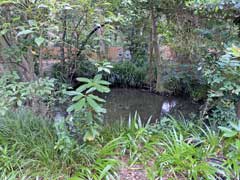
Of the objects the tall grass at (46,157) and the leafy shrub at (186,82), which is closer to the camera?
the tall grass at (46,157)

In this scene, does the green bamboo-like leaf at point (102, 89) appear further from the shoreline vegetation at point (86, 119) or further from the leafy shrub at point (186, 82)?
the leafy shrub at point (186, 82)

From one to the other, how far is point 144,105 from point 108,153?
4.56 m

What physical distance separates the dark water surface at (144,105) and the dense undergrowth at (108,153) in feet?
9.55

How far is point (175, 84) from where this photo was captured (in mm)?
7891

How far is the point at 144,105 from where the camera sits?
7348 millimetres

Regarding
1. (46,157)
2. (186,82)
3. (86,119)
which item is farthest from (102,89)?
(186,82)

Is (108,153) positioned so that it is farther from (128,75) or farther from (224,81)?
(128,75)

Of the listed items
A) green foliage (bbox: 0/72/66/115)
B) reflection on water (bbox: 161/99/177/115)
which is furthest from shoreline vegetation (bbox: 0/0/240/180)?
reflection on water (bbox: 161/99/177/115)

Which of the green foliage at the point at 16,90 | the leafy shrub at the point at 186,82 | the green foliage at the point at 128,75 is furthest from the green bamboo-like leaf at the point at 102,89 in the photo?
the green foliage at the point at 128,75

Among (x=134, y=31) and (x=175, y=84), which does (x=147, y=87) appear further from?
(x=134, y=31)

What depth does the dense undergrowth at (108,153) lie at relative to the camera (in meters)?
2.62

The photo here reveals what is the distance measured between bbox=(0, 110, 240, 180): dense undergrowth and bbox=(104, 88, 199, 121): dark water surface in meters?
2.91

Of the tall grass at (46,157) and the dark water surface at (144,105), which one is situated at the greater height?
the tall grass at (46,157)

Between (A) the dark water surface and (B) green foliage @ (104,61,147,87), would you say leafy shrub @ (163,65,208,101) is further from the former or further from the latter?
(B) green foliage @ (104,61,147,87)
